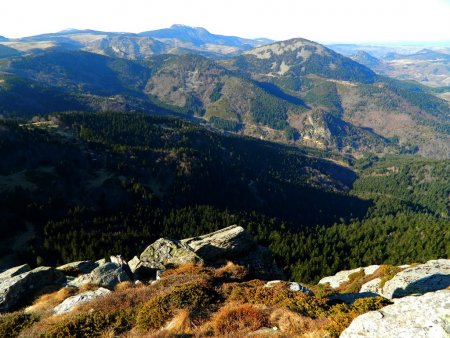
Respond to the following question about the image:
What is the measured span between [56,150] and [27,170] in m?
24.7

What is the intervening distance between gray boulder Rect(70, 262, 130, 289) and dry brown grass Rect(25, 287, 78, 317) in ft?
7.10

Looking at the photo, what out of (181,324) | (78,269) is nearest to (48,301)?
(78,269)

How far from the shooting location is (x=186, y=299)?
2606 cm

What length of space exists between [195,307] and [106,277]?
15.7 meters

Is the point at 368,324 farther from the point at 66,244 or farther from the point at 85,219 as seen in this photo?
the point at 85,219

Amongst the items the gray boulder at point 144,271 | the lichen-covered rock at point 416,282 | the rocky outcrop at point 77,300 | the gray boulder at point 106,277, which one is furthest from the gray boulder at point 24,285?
the lichen-covered rock at point 416,282

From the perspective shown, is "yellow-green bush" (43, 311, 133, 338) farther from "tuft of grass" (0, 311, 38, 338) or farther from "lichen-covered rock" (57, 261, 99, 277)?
"lichen-covered rock" (57, 261, 99, 277)

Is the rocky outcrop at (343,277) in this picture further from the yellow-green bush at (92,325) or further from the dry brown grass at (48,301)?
the yellow-green bush at (92,325)

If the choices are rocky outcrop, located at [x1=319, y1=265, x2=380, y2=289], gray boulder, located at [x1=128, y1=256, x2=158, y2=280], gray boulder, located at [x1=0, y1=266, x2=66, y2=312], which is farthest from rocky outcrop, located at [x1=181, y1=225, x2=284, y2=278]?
rocky outcrop, located at [x1=319, y1=265, x2=380, y2=289]

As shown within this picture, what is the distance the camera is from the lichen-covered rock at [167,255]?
4409 cm

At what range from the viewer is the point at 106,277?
118 ft

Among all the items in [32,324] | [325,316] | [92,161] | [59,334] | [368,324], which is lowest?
[92,161]

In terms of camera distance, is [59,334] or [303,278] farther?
[303,278]

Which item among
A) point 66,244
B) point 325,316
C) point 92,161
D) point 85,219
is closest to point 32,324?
point 325,316
